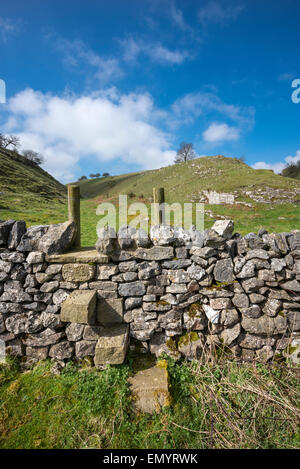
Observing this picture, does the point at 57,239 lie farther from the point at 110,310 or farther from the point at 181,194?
the point at 181,194

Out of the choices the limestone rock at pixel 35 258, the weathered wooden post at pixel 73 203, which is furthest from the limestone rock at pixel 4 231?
the weathered wooden post at pixel 73 203

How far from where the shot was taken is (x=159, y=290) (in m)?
3.68

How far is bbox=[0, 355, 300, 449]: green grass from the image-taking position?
8.83 feet

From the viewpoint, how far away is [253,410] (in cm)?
306

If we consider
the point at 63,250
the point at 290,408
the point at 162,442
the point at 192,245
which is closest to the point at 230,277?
the point at 192,245

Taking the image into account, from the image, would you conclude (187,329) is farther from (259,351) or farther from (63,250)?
(63,250)

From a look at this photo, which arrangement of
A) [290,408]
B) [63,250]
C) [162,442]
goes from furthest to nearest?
[63,250] < [290,408] < [162,442]

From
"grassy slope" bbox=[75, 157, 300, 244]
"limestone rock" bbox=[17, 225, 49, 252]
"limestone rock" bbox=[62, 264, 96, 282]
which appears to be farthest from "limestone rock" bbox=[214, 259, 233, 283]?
"grassy slope" bbox=[75, 157, 300, 244]

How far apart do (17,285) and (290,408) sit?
192 inches

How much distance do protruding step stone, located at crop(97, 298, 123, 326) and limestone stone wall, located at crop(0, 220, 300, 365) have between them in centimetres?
2

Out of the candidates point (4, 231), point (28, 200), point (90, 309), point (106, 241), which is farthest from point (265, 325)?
point (28, 200)

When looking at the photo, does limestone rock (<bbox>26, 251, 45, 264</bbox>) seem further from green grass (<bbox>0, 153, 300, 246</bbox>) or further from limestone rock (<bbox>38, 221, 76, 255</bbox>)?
green grass (<bbox>0, 153, 300, 246</bbox>)

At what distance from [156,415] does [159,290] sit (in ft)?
5.89

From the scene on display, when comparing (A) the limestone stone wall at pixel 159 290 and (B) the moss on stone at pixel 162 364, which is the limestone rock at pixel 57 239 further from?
(B) the moss on stone at pixel 162 364
